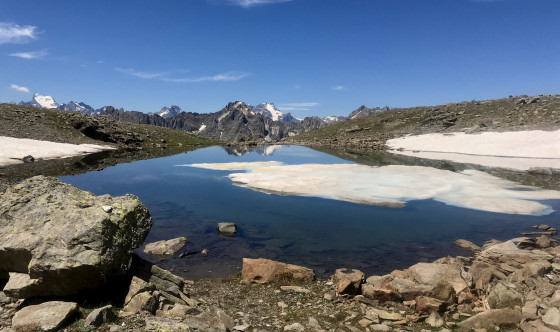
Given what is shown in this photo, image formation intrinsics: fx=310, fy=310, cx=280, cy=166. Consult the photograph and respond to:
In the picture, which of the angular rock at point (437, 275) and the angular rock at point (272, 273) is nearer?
the angular rock at point (437, 275)

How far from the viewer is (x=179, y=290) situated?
41.8ft

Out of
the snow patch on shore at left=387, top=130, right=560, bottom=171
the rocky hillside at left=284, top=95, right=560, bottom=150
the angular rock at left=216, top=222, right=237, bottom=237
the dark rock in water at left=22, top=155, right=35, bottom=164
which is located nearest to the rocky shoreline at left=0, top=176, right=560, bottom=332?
the angular rock at left=216, top=222, right=237, bottom=237

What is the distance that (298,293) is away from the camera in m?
14.3

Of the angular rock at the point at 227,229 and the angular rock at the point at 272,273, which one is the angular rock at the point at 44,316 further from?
the angular rock at the point at 227,229

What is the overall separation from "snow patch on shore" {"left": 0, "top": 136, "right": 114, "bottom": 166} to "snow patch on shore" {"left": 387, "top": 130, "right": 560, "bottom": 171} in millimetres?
86293

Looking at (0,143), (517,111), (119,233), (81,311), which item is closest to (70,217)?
(119,233)

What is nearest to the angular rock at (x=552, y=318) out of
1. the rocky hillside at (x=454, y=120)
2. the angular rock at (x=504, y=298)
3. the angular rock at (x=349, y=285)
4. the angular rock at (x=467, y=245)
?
the angular rock at (x=504, y=298)

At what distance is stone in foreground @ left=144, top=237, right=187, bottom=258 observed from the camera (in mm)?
18969

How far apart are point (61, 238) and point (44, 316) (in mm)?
2597

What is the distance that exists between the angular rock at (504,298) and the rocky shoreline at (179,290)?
0.04 m

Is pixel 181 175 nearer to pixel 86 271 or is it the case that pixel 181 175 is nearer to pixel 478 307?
pixel 86 271

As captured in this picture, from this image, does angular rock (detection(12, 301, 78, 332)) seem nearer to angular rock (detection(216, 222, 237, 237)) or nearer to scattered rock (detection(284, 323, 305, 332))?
scattered rock (detection(284, 323, 305, 332))

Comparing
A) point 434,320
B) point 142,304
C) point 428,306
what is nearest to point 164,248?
point 142,304

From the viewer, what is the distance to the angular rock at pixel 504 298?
11.4m
